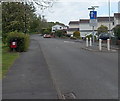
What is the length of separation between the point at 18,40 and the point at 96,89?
19389 millimetres

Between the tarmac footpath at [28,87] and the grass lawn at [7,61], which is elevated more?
the tarmac footpath at [28,87]

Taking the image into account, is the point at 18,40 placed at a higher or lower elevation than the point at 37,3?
lower

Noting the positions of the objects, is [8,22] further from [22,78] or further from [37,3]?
[22,78]

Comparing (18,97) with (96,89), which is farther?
(96,89)

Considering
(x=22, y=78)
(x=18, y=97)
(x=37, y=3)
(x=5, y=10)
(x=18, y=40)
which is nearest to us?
(x=18, y=97)

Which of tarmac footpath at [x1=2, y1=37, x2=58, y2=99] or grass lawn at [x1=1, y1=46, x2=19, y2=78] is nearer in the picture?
tarmac footpath at [x1=2, y1=37, x2=58, y2=99]

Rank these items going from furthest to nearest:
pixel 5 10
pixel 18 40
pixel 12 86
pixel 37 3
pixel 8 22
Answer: pixel 8 22 → pixel 5 10 → pixel 18 40 → pixel 37 3 → pixel 12 86

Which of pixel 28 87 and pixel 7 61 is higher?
pixel 28 87

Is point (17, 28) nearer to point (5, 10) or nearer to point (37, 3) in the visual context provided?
point (5, 10)

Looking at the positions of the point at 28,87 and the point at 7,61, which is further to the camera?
the point at 7,61

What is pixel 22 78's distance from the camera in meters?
10.7

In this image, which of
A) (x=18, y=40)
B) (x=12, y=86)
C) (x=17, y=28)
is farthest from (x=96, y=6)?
(x=12, y=86)

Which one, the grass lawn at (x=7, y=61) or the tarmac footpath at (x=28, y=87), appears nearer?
the tarmac footpath at (x=28, y=87)

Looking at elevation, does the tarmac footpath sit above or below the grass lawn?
above
